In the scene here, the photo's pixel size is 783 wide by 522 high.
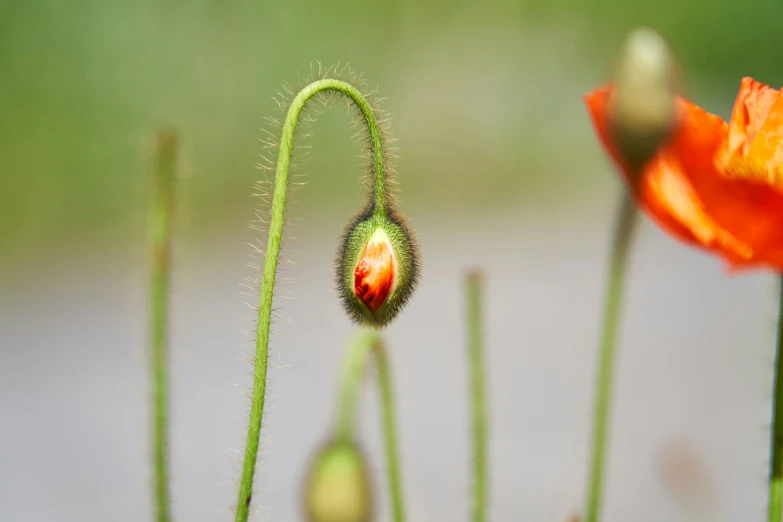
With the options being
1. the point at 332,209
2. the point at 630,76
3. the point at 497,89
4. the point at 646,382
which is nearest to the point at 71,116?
the point at 332,209

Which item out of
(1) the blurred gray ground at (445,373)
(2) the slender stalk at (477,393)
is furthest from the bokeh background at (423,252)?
(2) the slender stalk at (477,393)

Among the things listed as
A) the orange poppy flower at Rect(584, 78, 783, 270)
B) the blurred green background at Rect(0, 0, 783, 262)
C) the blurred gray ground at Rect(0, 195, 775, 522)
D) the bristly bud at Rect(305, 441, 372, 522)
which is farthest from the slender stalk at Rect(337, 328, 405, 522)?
the blurred green background at Rect(0, 0, 783, 262)

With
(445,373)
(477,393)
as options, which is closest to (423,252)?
(445,373)

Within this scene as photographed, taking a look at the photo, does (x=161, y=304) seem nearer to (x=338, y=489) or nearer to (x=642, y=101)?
(x=338, y=489)

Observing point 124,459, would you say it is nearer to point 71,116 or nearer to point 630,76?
point 71,116

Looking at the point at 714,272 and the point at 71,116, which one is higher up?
the point at 71,116
